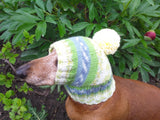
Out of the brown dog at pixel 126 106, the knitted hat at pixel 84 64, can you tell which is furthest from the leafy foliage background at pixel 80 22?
the knitted hat at pixel 84 64

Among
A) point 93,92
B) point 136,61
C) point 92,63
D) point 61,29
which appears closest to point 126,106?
point 93,92

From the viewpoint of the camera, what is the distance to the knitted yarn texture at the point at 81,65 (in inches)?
21.0

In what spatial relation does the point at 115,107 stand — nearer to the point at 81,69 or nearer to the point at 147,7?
the point at 81,69

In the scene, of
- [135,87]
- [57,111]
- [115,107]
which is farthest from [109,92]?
[57,111]

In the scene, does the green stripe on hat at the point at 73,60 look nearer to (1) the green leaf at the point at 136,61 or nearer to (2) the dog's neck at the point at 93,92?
(2) the dog's neck at the point at 93,92

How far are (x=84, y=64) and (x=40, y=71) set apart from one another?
154 mm

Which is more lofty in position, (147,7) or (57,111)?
(147,7)

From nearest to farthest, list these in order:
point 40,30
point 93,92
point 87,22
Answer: point 93,92 < point 40,30 < point 87,22

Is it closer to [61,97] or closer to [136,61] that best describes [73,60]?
[136,61]

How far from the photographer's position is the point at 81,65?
547 millimetres

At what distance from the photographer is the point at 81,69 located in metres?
0.55

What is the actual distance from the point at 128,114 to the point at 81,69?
40cm

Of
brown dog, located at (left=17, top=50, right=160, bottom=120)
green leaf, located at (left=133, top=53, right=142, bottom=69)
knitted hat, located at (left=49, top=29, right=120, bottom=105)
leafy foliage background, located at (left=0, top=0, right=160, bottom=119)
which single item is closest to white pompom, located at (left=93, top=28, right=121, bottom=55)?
knitted hat, located at (left=49, top=29, right=120, bottom=105)

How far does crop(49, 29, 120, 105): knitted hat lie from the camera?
21.0 inches
